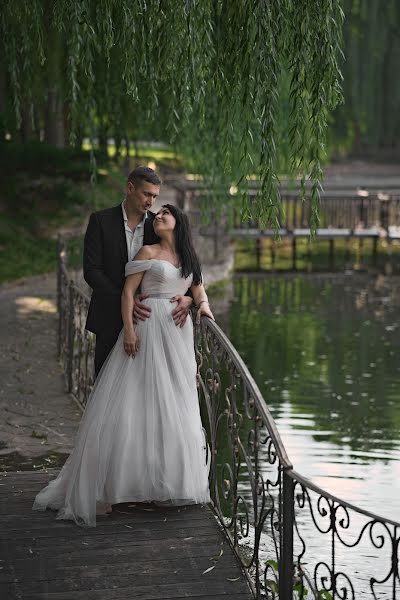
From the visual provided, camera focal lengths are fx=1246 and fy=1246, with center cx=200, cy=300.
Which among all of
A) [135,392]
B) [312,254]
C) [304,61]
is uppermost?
[304,61]

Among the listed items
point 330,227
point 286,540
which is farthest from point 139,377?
point 330,227

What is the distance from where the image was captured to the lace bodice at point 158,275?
695 centimetres

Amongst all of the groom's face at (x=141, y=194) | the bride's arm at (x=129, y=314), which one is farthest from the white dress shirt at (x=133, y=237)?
the bride's arm at (x=129, y=314)

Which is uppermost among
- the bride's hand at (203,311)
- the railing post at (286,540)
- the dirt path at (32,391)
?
the bride's hand at (203,311)

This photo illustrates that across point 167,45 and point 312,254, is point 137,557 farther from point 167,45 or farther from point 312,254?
point 312,254

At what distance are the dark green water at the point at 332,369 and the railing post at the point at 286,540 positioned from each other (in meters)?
3.60

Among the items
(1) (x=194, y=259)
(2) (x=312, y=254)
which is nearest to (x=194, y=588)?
(1) (x=194, y=259)

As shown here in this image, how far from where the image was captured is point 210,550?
641cm

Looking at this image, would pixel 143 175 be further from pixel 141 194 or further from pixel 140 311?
pixel 140 311

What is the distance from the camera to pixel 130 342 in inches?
270

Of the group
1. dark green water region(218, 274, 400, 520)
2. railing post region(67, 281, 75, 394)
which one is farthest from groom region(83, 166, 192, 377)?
railing post region(67, 281, 75, 394)

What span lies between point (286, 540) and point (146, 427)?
143 centimetres

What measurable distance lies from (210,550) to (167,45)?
276 centimetres

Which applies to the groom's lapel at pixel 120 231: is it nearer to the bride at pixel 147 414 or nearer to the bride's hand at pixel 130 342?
the bride at pixel 147 414
